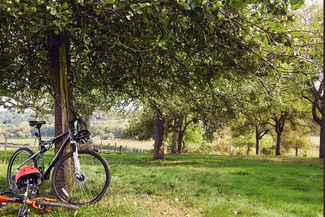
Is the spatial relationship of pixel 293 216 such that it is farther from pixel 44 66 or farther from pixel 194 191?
pixel 44 66

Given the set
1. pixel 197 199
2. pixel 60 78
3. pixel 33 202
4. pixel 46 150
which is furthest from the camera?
pixel 197 199

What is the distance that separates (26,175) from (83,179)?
3.11 feet

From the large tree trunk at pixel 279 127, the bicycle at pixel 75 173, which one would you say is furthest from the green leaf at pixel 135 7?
the large tree trunk at pixel 279 127

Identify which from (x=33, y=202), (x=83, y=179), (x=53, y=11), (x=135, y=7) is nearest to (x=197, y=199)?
(x=83, y=179)

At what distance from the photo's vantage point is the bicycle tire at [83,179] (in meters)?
5.36

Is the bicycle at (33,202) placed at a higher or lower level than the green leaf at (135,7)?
lower

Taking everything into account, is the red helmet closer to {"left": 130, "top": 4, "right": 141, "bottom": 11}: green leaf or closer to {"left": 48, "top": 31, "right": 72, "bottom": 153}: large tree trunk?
{"left": 48, "top": 31, "right": 72, "bottom": 153}: large tree trunk

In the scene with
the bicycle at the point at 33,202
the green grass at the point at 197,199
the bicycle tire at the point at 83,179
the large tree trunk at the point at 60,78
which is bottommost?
the green grass at the point at 197,199

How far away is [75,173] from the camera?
537 centimetres

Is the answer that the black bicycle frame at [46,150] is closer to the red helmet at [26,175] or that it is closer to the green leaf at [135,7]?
the red helmet at [26,175]

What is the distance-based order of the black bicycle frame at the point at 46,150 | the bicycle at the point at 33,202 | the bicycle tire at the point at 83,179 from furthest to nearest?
the black bicycle frame at the point at 46,150 < the bicycle tire at the point at 83,179 < the bicycle at the point at 33,202

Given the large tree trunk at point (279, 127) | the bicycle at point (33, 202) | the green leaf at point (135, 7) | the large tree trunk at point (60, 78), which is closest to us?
the green leaf at point (135, 7)

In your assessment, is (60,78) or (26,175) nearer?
(26,175)

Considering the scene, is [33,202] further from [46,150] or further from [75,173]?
[46,150]
